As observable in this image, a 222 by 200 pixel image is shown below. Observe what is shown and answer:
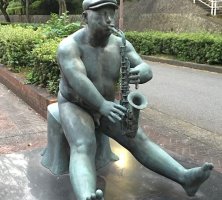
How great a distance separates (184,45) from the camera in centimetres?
1588

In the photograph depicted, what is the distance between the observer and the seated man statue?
10.5 feet

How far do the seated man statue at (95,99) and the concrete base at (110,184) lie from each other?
0.22 meters

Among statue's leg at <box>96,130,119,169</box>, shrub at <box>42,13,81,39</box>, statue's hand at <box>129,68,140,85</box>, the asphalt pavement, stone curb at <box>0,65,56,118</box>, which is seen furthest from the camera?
shrub at <box>42,13,81,39</box>

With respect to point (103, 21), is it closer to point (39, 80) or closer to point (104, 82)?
point (104, 82)

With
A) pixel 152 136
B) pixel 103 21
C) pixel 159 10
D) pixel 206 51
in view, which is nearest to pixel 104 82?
pixel 103 21

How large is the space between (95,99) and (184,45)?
43.1ft

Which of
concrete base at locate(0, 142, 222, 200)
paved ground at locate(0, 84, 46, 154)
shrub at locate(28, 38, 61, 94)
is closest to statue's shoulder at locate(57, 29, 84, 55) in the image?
concrete base at locate(0, 142, 222, 200)

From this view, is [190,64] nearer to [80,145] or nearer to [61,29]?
[61,29]

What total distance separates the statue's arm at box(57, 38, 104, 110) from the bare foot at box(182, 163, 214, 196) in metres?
0.92

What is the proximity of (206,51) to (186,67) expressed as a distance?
3.06 ft

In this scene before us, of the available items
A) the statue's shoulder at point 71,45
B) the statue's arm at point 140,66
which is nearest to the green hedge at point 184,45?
the statue's arm at point 140,66

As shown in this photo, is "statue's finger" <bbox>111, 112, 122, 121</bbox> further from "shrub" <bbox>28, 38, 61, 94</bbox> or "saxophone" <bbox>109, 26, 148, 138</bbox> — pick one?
"shrub" <bbox>28, 38, 61, 94</bbox>

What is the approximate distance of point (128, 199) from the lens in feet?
11.2

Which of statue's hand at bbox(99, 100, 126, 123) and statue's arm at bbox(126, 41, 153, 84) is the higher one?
statue's arm at bbox(126, 41, 153, 84)
